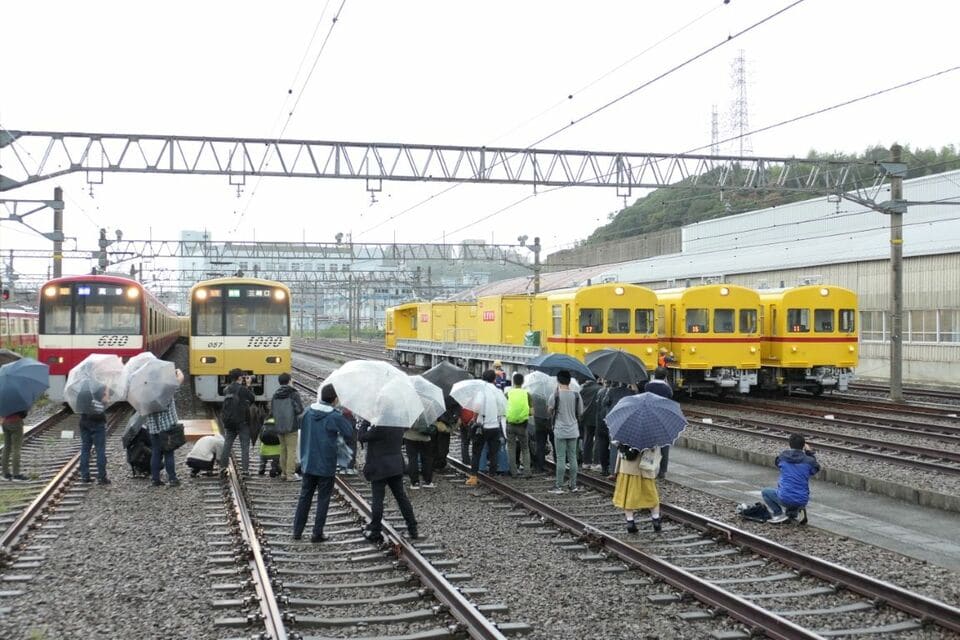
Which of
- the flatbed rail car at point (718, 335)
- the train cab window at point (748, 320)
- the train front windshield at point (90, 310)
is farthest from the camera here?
the train cab window at point (748, 320)

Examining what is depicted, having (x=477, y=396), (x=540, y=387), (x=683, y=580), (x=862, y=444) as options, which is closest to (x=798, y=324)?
(x=862, y=444)

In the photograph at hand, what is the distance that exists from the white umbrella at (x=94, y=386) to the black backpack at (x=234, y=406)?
141 centimetres

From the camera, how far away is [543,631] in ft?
21.9

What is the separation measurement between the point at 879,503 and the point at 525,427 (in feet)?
14.7

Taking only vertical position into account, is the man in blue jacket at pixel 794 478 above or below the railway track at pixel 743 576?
above

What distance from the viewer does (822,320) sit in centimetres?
2608

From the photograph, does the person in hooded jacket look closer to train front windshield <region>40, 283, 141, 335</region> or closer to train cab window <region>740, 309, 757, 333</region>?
train front windshield <region>40, 283, 141, 335</region>

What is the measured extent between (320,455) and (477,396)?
341cm

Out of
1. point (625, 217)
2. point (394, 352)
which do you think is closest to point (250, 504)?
point (394, 352)

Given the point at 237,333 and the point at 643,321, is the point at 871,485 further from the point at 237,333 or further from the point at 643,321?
the point at 237,333

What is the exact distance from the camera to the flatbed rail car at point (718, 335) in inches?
Result: 998

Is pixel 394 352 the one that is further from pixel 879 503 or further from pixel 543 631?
pixel 543 631

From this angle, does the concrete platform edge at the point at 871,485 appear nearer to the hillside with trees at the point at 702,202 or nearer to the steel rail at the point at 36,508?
the steel rail at the point at 36,508

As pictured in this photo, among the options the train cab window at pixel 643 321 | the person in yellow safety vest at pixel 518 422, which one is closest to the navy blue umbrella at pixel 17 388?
the person in yellow safety vest at pixel 518 422
